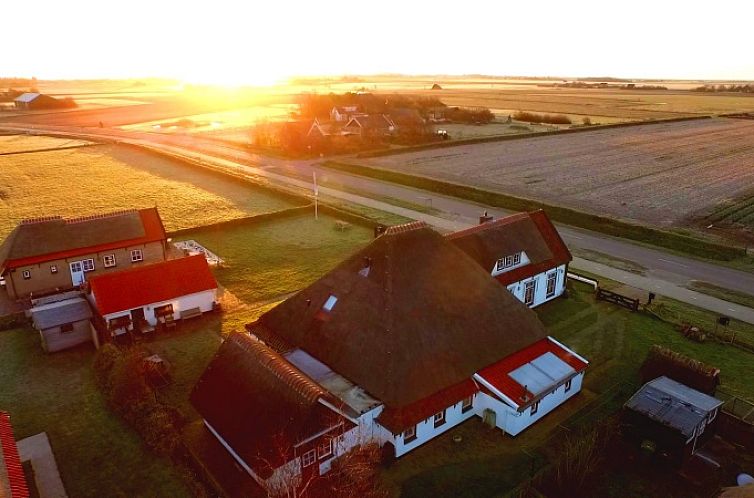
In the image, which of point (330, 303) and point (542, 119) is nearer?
point (330, 303)

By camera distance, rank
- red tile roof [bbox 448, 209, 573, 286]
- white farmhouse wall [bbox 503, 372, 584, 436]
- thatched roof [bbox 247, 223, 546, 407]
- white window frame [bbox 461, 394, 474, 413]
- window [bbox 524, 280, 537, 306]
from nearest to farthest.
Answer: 1. thatched roof [bbox 247, 223, 546, 407]
2. white farmhouse wall [bbox 503, 372, 584, 436]
3. white window frame [bbox 461, 394, 474, 413]
4. red tile roof [bbox 448, 209, 573, 286]
5. window [bbox 524, 280, 537, 306]

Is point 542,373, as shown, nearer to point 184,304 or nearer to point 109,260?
point 184,304

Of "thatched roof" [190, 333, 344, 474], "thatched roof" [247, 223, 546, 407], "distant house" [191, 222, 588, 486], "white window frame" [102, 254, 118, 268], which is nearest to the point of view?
"thatched roof" [190, 333, 344, 474]

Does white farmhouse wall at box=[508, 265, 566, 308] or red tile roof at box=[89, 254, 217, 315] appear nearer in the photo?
red tile roof at box=[89, 254, 217, 315]

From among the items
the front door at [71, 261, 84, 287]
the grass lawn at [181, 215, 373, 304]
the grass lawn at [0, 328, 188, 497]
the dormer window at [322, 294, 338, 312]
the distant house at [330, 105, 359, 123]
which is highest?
the distant house at [330, 105, 359, 123]

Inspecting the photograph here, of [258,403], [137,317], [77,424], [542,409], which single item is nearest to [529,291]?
[542,409]

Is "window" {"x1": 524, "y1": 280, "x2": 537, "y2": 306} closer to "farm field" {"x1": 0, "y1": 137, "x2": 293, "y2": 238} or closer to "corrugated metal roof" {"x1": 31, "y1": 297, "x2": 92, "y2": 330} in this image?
"corrugated metal roof" {"x1": 31, "y1": 297, "x2": 92, "y2": 330}

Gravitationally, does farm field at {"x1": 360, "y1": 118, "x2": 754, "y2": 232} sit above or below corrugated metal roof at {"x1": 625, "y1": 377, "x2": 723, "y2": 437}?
above

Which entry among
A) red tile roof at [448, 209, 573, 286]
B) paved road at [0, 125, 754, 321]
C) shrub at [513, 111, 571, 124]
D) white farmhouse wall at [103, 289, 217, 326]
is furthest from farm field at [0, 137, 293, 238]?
shrub at [513, 111, 571, 124]
